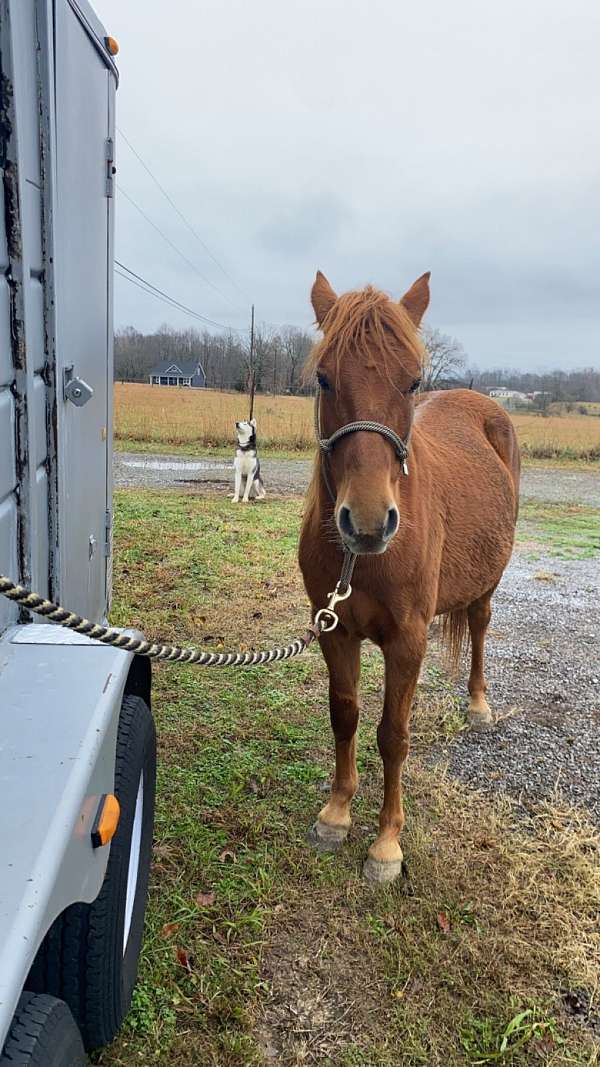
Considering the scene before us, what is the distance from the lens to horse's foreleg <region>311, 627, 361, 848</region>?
263 cm

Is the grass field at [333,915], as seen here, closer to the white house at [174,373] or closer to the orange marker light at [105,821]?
the orange marker light at [105,821]

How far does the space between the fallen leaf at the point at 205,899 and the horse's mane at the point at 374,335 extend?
76.2 inches

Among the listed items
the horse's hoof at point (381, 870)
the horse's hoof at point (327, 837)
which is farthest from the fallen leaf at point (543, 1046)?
the horse's hoof at point (327, 837)

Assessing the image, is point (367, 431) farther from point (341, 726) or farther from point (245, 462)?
point (245, 462)

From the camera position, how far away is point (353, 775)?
2.78 m

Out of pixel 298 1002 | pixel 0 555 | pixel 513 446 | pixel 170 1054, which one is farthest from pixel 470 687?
pixel 0 555

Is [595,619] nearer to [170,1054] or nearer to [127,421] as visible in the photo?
[170,1054]

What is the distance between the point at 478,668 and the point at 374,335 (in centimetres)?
249

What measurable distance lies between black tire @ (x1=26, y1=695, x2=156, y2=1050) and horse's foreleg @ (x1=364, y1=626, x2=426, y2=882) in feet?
3.43

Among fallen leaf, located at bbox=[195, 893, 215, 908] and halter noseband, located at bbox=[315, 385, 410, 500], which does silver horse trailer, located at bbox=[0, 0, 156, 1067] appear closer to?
fallen leaf, located at bbox=[195, 893, 215, 908]

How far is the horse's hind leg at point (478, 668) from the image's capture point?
3738mm

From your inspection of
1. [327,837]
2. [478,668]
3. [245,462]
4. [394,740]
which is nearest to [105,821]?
[394,740]

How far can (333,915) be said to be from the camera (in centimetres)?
232

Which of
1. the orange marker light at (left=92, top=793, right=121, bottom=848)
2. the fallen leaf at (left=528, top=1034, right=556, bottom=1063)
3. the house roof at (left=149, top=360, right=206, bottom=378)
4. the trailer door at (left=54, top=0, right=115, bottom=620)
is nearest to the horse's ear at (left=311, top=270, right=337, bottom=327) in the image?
the trailer door at (left=54, top=0, right=115, bottom=620)
